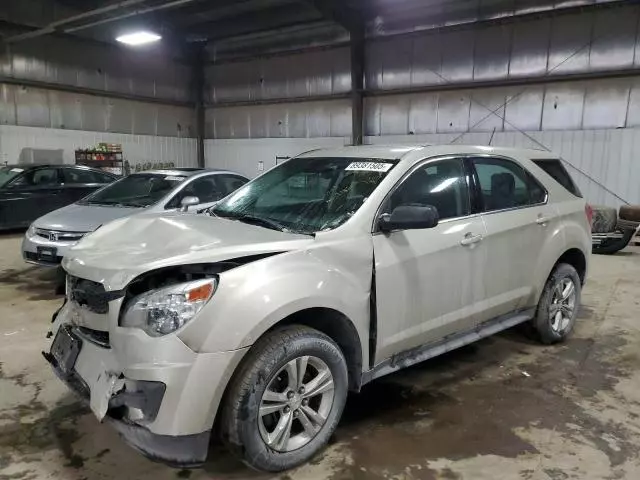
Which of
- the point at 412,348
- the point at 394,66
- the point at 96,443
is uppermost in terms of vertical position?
the point at 394,66

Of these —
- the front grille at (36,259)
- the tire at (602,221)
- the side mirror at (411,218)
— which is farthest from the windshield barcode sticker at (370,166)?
the tire at (602,221)

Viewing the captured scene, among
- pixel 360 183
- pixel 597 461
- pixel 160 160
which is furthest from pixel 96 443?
pixel 160 160

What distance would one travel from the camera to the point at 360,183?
292cm

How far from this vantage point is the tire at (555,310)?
12.8 feet

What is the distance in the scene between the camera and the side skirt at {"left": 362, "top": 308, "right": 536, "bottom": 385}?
9.23ft

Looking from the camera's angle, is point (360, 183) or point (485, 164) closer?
point (360, 183)

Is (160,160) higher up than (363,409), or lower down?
higher up

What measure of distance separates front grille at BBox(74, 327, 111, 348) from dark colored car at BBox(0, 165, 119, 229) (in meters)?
8.06

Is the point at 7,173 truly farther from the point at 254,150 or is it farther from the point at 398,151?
the point at 398,151

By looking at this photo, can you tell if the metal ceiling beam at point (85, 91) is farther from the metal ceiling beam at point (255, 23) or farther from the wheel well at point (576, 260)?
the wheel well at point (576, 260)

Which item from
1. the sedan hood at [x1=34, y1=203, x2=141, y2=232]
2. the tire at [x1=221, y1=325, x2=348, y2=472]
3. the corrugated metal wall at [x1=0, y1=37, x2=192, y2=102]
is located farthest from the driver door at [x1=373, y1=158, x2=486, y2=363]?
the corrugated metal wall at [x1=0, y1=37, x2=192, y2=102]

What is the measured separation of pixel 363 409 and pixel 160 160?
14.6 meters

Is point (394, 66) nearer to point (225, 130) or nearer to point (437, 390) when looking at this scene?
point (225, 130)

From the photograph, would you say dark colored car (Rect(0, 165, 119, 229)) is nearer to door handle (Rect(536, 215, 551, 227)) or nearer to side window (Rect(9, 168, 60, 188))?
side window (Rect(9, 168, 60, 188))
